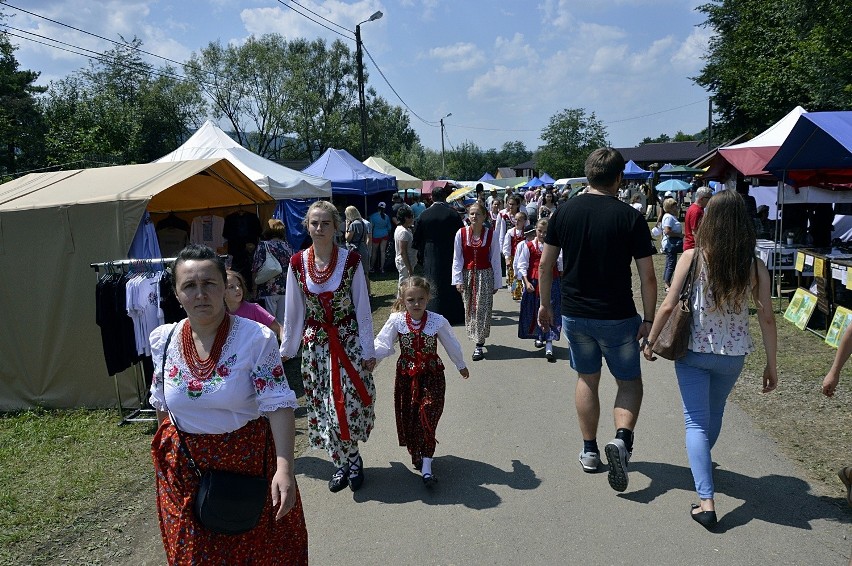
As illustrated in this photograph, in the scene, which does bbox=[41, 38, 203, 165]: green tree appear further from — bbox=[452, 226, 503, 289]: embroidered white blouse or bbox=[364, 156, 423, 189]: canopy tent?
bbox=[452, 226, 503, 289]: embroidered white blouse

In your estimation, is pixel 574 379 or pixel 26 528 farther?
pixel 574 379

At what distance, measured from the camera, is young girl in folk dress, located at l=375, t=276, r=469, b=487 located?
14.9 feet

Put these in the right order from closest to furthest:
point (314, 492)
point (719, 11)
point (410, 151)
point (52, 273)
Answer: point (314, 492) → point (52, 273) → point (719, 11) → point (410, 151)

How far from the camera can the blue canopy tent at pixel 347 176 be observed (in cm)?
1636

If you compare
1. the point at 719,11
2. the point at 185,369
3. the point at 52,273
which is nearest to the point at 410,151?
the point at 719,11

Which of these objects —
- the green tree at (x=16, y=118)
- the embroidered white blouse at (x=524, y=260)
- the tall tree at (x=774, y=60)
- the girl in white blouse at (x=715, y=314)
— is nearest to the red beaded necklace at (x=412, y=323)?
the girl in white blouse at (x=715, y=314)

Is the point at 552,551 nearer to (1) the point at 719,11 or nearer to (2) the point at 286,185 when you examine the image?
(2) the point at 286,185

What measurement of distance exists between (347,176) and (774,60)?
20518mm

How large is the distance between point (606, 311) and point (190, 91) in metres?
48.6

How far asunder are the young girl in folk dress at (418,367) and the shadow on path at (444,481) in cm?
17

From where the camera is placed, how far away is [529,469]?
4652 millimetres

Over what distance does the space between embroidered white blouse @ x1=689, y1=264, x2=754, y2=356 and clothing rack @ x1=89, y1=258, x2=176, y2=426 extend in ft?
14.0

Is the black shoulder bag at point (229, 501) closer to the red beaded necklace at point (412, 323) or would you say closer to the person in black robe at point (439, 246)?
the red beaded necklace at point (412, 323)

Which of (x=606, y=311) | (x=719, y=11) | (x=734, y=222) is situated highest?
(x=719, y=11)
